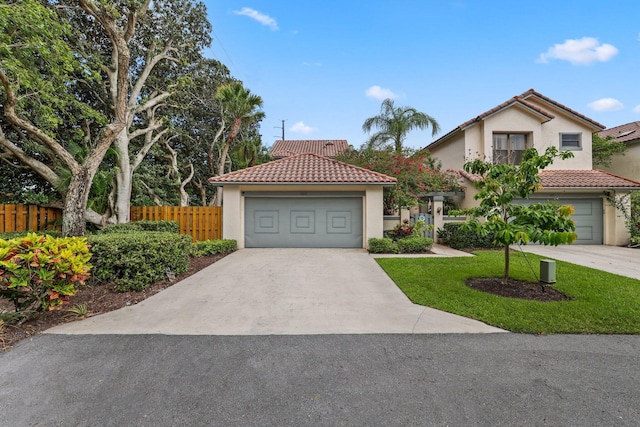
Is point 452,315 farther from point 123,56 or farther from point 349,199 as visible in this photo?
point 123,56

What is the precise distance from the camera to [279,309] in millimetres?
4309

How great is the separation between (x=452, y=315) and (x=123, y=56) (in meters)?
10.1

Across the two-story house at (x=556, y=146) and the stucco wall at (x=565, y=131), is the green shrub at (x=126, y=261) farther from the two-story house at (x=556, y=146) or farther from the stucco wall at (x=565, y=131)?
the stucco wall at (x=565, y=131)

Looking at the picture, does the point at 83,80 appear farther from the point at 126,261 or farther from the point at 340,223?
the point at 340,223

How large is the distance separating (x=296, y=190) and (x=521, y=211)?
738 cm

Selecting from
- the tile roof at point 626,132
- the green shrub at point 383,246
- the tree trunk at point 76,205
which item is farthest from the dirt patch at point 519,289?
the tile roof at point 626,132

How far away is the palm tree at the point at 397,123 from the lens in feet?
52.0

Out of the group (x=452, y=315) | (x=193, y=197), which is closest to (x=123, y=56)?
(x=452, y=315)

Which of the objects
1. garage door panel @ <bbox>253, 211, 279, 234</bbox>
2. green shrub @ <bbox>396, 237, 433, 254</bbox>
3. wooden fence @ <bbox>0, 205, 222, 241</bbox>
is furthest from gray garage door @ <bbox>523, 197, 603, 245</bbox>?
wooden fence @ <bbox>0, 205, 222, 241</bbox>

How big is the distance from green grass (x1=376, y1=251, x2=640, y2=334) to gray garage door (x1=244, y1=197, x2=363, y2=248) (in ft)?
11.2

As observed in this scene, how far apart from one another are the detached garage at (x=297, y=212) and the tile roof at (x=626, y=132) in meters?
16.1

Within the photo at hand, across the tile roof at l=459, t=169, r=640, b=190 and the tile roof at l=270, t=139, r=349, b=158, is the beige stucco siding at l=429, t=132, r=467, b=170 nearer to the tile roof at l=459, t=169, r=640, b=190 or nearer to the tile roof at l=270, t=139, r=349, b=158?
the tile roof at l=459, t=169, r=640, b=190

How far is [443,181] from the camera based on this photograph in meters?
12.4

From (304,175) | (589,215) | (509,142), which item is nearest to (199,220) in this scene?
(304,175)
